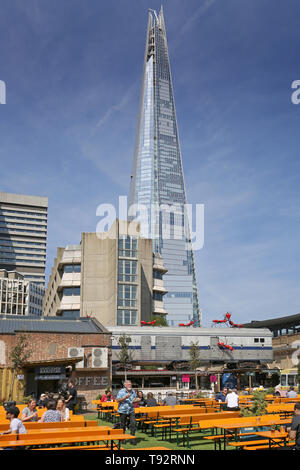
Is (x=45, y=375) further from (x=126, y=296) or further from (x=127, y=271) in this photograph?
(x=127, y=271)

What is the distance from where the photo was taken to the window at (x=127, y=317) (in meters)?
73.9

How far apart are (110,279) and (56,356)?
44.7m

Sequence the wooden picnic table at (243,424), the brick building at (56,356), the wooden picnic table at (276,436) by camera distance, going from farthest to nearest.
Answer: the brick building at (56,356) → the wooden picnic table at (243,424) → the wooden picnic table at (276,436)

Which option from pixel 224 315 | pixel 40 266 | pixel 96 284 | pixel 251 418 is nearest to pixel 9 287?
pixel 40 266

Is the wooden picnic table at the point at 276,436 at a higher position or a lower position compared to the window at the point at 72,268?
lower

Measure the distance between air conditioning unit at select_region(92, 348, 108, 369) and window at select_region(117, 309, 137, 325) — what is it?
40713mm

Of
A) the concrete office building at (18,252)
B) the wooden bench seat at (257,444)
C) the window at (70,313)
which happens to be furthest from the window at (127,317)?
the concrete office building at (18,252)

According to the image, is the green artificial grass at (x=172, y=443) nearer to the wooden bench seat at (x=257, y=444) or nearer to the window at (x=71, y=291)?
the wooden bench seat at (x=257, y=444)

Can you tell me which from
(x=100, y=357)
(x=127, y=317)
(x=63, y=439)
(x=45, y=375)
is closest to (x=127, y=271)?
(x=127, y=317)

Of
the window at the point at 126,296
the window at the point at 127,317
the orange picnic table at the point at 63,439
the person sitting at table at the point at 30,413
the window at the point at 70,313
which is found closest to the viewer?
the orange picnic table at the point at 63,439
